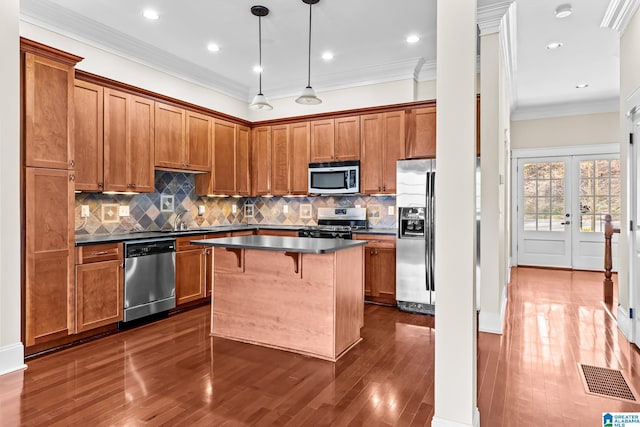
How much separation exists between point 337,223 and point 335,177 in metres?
0.75

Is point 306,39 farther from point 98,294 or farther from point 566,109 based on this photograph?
point 566,109

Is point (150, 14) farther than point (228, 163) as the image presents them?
No

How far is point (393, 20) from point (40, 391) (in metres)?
4.31

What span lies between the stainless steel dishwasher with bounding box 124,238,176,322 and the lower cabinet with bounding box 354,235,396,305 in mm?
2374

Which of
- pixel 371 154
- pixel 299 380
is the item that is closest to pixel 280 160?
pixel 371 154

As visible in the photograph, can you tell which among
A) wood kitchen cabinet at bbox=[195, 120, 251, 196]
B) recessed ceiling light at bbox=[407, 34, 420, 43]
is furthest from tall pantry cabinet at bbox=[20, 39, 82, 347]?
recessed ceiling light at bbox=[407, 34, 420, 43]

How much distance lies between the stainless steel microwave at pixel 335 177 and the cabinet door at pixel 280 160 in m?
0.47

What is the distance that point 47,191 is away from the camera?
3215 millimetres

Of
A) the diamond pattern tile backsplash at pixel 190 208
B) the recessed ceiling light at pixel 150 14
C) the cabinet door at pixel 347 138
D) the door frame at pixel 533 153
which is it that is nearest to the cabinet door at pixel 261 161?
the diamond pattern tile backsplash at pixel 190 208

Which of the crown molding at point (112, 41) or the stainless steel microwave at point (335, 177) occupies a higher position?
the crown molding at point (112, 41)

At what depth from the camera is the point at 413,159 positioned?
15.9ft

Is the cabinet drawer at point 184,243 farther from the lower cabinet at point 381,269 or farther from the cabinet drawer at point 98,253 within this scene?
the lower cabinet at point 381,269

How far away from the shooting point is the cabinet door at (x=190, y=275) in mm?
4504

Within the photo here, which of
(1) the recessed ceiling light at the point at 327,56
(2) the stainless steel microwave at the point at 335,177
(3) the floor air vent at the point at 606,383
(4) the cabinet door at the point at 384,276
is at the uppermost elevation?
(1) the recessed ceiling light at the point at 327,56
